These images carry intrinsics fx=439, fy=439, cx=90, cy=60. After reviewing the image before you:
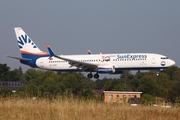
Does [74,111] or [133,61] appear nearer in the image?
[74,111]

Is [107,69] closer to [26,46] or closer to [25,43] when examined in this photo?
[26,46]

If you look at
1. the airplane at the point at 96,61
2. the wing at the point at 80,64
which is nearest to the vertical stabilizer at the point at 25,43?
the airplane at the point at 96,61

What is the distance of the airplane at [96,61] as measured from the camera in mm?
47594

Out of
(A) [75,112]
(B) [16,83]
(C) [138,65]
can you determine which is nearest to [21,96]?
(A) [75,112]

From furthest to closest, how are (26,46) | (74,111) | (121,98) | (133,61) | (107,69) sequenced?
1. (26,46)
2. (107,69)
3. (133,61)
4. (121,98)
5. (74,111)

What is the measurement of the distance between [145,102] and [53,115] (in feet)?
16.4

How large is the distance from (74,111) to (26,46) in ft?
143

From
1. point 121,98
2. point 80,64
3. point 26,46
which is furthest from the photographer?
point 26,46

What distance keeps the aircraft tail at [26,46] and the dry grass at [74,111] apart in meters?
38.5

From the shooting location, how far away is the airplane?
47.6 meters

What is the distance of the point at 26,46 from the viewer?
57594mm

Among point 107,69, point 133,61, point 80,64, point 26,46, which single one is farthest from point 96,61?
point 26,46

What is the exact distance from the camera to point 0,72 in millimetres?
117188

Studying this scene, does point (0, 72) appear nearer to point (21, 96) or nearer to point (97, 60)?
point (97, 60)
